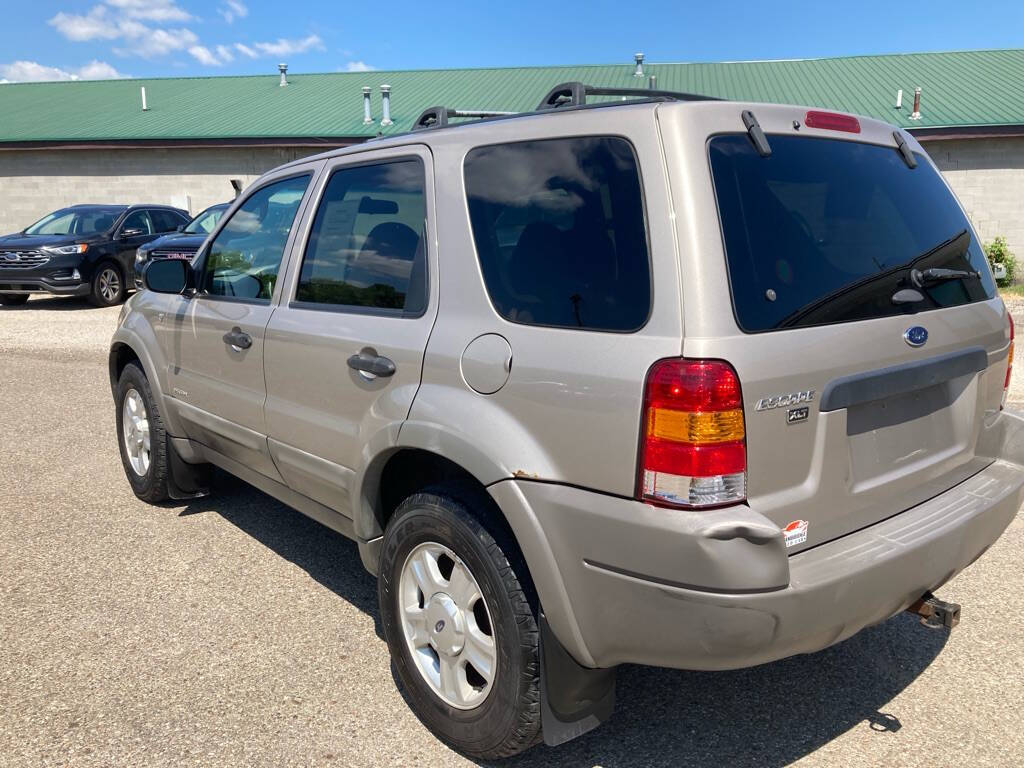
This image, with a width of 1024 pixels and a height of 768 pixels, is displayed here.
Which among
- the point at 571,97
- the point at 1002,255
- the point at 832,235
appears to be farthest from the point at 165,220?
the point at 1002,255

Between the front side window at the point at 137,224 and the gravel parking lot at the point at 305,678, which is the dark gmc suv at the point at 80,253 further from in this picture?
the gravel parking lot at the point at 305,678

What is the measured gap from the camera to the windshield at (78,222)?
1490cm

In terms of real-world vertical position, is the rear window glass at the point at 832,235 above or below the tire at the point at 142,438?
above

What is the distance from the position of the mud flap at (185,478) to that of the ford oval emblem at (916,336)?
3.70m

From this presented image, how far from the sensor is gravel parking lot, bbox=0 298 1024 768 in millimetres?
2754

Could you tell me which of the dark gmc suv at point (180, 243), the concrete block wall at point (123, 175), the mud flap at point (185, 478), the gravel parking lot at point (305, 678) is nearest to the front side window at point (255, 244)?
the mud flap at point (185, 478)

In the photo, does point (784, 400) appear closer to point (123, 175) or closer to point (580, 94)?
point (580, 94)

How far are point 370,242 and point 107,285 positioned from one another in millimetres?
13070

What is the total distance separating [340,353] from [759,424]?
5.21 feet

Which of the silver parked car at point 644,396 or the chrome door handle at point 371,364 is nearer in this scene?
the silver parked car at point 644,396

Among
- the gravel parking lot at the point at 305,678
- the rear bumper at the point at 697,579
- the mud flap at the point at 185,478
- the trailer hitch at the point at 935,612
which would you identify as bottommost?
the gravel parking lot at the point at 305,678

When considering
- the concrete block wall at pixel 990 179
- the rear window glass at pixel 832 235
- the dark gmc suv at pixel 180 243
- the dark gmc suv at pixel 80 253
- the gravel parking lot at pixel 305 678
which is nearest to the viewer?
the rear window glass at pixel 832 235

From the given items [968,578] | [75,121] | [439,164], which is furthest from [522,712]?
[75,121]

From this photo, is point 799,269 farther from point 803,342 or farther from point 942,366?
point 942,366
